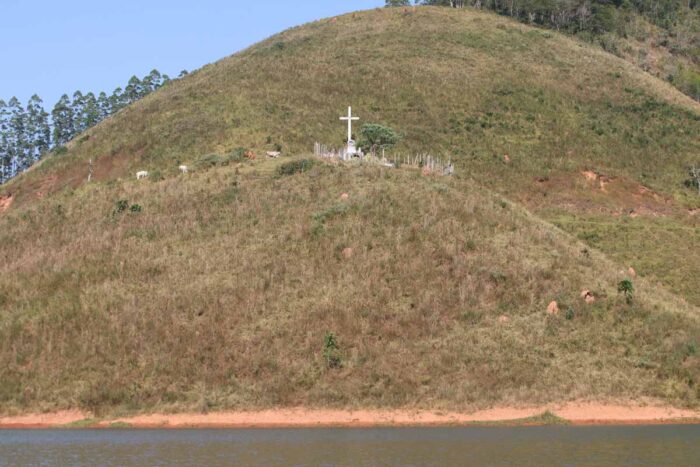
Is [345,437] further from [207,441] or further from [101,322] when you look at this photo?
[101,322]

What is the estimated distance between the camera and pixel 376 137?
221ft

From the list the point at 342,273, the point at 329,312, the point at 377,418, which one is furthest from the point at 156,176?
the point at 377,418

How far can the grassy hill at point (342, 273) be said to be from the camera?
129 feet

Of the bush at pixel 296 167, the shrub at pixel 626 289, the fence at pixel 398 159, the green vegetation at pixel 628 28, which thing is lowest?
the shrub at pixel 626 289

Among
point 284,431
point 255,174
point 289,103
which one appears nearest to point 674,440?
point 284,431

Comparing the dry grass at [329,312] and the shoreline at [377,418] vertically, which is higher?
the dry grass at [329,312]

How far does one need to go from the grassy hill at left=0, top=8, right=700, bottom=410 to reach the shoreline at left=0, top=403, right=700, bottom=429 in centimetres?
70

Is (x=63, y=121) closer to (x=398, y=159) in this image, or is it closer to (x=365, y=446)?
(x=398, y=159)

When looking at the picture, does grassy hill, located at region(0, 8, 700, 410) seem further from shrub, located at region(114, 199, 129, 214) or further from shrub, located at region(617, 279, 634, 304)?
shrub, located at region(114, 199, 129, 214)

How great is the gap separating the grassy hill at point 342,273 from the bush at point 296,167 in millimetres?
722

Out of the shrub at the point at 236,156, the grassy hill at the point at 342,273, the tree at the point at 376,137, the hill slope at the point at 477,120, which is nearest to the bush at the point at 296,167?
the grassy hill at the point at 342,273

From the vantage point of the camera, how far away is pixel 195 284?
150 feet

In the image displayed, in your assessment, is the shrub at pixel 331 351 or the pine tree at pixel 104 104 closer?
the shrub at pixel 331 351

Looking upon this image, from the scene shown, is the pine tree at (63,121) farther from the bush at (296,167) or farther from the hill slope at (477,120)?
the bush at (296,167)
